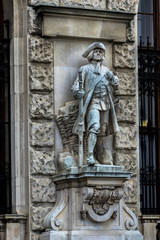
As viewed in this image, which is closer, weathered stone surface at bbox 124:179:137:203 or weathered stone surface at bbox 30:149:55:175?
weathered stone surface at bbox 30:149:55:175

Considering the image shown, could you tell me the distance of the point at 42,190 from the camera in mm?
15000

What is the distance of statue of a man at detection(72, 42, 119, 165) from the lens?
49.0 ft

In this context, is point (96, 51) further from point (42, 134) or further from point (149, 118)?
point (149, 118)

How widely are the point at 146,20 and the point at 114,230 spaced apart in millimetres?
4654

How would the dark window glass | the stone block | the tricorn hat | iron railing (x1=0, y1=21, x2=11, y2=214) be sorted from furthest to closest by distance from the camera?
the dark window glass → iron railing (x1=0, y1=21, x2=11, y2=214) → the stone block → the tricorn hat

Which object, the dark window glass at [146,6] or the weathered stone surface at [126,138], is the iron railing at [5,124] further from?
the dark window glass at [146,6]

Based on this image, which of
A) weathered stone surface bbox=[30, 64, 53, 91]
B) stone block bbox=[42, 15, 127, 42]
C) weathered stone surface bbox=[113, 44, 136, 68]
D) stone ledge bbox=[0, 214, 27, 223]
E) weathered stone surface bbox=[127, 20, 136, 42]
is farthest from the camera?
weathered stone surface bbox=[127, 20, 136, 42]

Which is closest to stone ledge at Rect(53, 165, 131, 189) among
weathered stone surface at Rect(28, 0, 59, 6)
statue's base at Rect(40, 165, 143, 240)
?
statue's base at Rect(40, 165, 143, 240)

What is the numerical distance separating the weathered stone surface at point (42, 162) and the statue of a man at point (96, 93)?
0.70 m

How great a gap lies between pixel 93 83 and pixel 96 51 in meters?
0.61

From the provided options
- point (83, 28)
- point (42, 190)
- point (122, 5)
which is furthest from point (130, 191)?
point (122, 5)

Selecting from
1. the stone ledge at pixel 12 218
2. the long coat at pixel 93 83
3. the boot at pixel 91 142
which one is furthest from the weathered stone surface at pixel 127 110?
the stone ledge at pixel 12 218

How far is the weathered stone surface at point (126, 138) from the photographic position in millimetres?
15672

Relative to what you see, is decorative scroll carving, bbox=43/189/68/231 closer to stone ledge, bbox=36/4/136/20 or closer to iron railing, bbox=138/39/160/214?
iron railing, bbox=138/39/160/214
